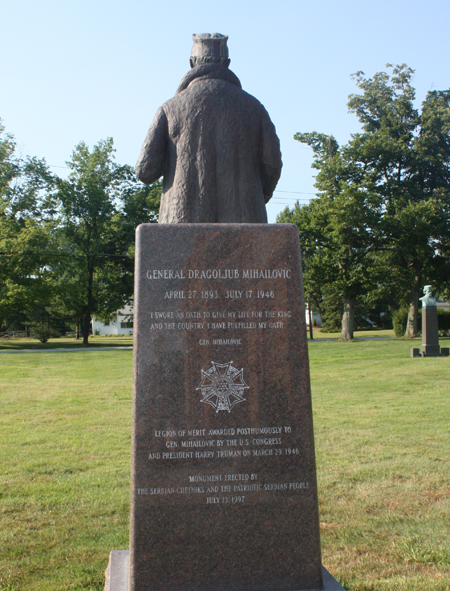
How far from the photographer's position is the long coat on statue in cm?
389

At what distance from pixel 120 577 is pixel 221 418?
1153 mm

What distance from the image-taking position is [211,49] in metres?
4.11

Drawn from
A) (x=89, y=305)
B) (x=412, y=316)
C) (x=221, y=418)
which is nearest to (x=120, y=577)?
(x=221, y=418)

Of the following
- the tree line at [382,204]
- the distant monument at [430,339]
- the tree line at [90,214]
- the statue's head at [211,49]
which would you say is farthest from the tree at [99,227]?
the statue's head at [211,49]

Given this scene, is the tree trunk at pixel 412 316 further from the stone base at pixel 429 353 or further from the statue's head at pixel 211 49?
the statue's head at pixel 211 49

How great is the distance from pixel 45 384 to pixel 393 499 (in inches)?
436

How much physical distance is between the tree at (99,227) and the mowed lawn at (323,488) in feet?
95.5

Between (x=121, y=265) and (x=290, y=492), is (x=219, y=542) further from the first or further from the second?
(x=121, y=265)

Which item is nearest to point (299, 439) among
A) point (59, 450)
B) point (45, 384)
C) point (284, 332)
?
point (284, 332)

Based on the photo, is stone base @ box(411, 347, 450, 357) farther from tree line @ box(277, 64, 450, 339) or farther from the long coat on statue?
the long coat on statue

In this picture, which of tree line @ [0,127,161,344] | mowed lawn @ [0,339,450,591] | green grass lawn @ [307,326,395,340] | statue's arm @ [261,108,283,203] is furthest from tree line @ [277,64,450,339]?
statue's arm @ [261,108,283,203]

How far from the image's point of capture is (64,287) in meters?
32.9

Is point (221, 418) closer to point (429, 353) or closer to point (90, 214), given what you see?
point (429, 353)

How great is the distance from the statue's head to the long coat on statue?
0.09 m
